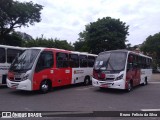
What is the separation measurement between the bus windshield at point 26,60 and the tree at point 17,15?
69.4 feet

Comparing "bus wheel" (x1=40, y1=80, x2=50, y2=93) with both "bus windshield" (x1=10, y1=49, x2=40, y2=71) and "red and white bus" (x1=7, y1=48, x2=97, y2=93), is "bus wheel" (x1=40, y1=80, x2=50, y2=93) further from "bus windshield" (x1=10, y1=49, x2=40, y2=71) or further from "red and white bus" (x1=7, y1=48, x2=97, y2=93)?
"bus windshield" (x1=10, y1=49, x2=40, y2=71)

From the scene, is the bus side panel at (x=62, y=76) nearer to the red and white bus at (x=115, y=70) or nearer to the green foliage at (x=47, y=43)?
the red and white bus at (x=115, y=70)

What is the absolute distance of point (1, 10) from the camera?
3412 centimetres

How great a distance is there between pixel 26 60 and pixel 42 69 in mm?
1022

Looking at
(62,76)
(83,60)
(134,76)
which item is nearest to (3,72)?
(62,76)

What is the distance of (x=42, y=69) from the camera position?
14.4 metres

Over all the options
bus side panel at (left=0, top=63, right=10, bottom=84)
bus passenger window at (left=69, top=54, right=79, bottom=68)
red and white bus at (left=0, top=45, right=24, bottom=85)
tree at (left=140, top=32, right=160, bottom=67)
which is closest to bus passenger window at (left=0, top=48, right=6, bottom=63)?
red and white bus at (left=0, top=45, right=24, bottom=85)

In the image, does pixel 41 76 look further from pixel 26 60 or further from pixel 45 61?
pixel 26 60

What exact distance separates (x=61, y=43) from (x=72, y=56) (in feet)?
97.7

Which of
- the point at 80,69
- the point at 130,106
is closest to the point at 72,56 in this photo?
the point at 80,69

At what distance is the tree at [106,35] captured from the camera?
4512cm

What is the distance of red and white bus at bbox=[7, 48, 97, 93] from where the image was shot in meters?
13.6

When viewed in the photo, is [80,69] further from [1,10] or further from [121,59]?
[1,10]

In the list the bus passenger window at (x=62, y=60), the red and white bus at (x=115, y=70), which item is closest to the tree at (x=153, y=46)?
the red and white bus at (x=115, y=70)
